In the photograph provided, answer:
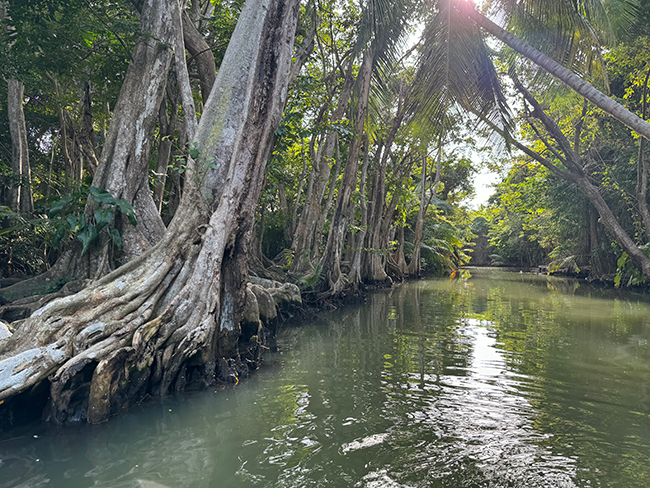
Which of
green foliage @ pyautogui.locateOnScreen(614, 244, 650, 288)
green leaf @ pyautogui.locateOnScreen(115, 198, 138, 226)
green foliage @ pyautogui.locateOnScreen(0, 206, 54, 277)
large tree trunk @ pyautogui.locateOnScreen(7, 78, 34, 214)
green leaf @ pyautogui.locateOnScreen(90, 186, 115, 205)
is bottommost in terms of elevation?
green foliage @ pyautogui.locateOnScreen(614, 244, 650, 288)

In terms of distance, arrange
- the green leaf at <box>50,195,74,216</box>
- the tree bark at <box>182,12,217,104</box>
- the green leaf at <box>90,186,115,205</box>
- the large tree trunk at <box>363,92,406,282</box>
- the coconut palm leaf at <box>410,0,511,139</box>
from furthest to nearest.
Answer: the large tree trunk at <box>363,92,406,282</box>, the tree bark at <box>182,12,217,104</box>, the coconut palm leaf at <box>410,0,511,139</box>, the green leaf at <box>50,195,74,216</box>, the green leaf at <box>90,186,115,205</box>

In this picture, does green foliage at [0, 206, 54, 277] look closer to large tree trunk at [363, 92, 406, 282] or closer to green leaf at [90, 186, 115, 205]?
green leaf at [90, 186, 115, 205]

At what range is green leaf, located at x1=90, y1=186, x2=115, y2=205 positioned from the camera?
532cm

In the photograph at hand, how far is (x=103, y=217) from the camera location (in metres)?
5.36

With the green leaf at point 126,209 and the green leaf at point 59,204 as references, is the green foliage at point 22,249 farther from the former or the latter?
the green leaf at point 126,209

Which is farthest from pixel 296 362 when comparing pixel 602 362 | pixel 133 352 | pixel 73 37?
pixel 73 37

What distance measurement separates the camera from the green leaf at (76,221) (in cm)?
534

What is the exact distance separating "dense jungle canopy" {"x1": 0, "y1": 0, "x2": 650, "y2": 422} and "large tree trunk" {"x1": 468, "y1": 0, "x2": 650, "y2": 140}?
3 centimetres

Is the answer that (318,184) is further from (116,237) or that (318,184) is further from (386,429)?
(386,429)

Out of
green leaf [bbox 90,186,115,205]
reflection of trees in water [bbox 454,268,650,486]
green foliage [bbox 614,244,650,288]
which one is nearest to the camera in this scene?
reflection of trees in water [bbox 454,268,650,486]

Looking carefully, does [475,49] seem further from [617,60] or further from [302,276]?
Answer: [617,60]

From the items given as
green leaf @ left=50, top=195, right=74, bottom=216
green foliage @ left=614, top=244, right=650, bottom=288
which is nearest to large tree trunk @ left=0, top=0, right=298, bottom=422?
green leaf @ left=50, top=195, right=74, bottom=216

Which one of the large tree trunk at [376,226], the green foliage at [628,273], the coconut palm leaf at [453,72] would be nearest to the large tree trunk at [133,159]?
the coconut palm leaf at [453,72]

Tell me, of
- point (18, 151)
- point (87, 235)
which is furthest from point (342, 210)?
point (18, 151)
